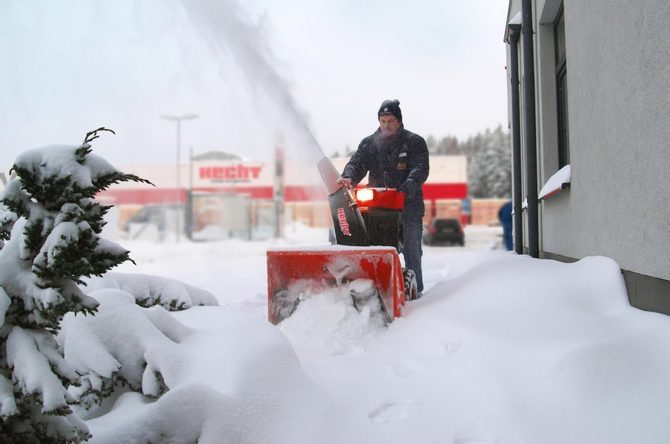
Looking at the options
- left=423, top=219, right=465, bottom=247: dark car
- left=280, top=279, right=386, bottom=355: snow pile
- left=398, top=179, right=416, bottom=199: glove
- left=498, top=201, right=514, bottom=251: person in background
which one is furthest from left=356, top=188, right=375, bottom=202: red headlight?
left=423, top=219, right=465, bottom=247: dark car

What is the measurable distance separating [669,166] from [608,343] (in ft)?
2.61

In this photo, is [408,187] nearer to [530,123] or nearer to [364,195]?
[364,195]

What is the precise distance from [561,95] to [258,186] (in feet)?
86.8

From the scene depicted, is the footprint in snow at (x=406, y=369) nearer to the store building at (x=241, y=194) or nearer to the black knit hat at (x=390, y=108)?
the black knit hat at (x=390, y=108)

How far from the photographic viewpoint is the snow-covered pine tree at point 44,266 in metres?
1.29

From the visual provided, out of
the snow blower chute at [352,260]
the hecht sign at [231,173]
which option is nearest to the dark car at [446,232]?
the hecht sign at [231,173]

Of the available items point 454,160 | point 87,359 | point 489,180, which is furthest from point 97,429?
point 489,180

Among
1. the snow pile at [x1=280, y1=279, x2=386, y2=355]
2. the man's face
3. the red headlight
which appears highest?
the man's face

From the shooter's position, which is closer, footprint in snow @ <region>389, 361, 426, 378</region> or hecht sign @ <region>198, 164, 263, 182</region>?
footprint in snow @ <region>389, 361, 426, 378</region>

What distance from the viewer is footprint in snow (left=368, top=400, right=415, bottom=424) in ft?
7.31

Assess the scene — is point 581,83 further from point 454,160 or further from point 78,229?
point 454,160

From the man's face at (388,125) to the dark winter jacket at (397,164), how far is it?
6 cm

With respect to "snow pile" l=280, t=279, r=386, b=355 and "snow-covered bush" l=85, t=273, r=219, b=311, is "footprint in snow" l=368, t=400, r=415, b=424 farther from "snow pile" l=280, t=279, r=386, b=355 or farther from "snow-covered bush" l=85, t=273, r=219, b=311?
"snow-covered bush" l=85, t=273, r=219, b=311

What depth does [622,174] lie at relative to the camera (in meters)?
2.89
